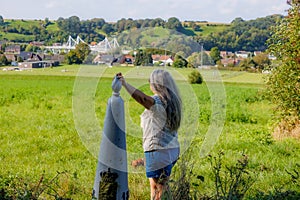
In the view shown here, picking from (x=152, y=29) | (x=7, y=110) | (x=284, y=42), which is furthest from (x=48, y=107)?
(x=152, y=29)

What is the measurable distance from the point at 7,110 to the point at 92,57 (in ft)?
39.4

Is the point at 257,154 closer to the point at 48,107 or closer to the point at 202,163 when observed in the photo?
the point at 202,163

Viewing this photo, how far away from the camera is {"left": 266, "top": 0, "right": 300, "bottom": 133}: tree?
10.0m

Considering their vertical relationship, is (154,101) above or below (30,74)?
above

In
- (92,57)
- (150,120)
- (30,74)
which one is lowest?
(30,74)

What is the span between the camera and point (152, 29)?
4.63m

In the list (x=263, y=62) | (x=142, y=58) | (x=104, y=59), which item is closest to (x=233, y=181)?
(x=142, y=58)

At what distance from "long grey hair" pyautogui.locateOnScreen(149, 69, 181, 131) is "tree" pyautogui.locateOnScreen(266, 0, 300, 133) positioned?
6328 mm

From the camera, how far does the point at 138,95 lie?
401cm

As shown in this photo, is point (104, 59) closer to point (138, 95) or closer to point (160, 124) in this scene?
point (138, 95)

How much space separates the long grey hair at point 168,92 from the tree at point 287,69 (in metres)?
6.33

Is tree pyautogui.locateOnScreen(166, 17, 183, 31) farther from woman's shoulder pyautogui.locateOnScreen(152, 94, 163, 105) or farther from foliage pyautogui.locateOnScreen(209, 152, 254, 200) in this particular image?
foliage pyautogui.locateOnScreen(209, 152, 254, 200)

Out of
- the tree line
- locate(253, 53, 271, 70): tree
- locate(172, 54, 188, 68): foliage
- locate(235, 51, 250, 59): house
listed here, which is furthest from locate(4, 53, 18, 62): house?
locate(172, 54, 188, 68): foliage

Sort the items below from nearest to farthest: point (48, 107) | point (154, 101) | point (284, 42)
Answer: point (154, 101) < point (284, 42) < point (48, 107)
